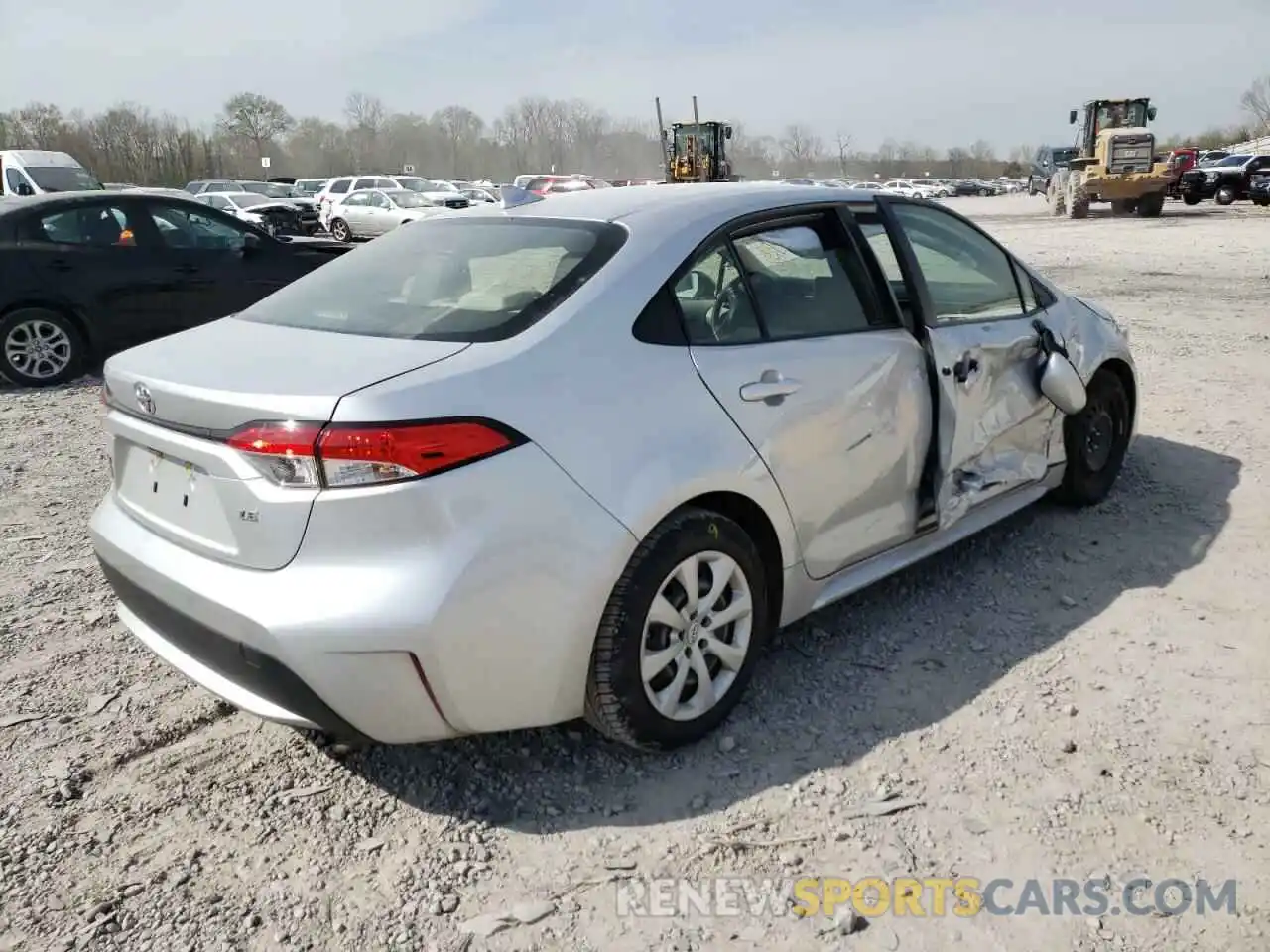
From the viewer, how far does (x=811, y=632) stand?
362cm

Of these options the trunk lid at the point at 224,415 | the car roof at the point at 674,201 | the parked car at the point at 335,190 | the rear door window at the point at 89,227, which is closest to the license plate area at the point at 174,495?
the trunk lid at the point at 224,415

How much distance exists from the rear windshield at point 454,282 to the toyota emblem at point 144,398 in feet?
1.53

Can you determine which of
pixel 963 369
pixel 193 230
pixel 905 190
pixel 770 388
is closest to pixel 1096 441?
pixel 963 369

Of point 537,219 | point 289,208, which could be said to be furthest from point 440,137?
point 537,219

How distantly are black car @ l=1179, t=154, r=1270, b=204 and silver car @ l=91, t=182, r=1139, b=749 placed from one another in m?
36.7

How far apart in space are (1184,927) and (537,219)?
258 cm

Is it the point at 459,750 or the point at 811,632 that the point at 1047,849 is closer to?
the point at 811,632

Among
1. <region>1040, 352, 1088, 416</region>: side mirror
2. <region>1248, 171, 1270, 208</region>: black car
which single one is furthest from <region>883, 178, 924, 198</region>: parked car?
<region>1248, 171, 1270, 208</region>: black car

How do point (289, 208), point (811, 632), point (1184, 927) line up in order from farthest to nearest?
point (289, 208)
point (811, 632)
point (1184, 927)

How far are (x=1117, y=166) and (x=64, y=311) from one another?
91.5 feet

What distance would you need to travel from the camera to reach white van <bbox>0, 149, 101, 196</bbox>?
2542cm

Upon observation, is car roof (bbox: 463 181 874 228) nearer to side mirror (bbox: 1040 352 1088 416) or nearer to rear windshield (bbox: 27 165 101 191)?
side mirror (bbox: 1040 352 1088 416)

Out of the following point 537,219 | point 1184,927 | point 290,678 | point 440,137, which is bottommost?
point 1184,927

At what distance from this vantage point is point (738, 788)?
8.95 ft
